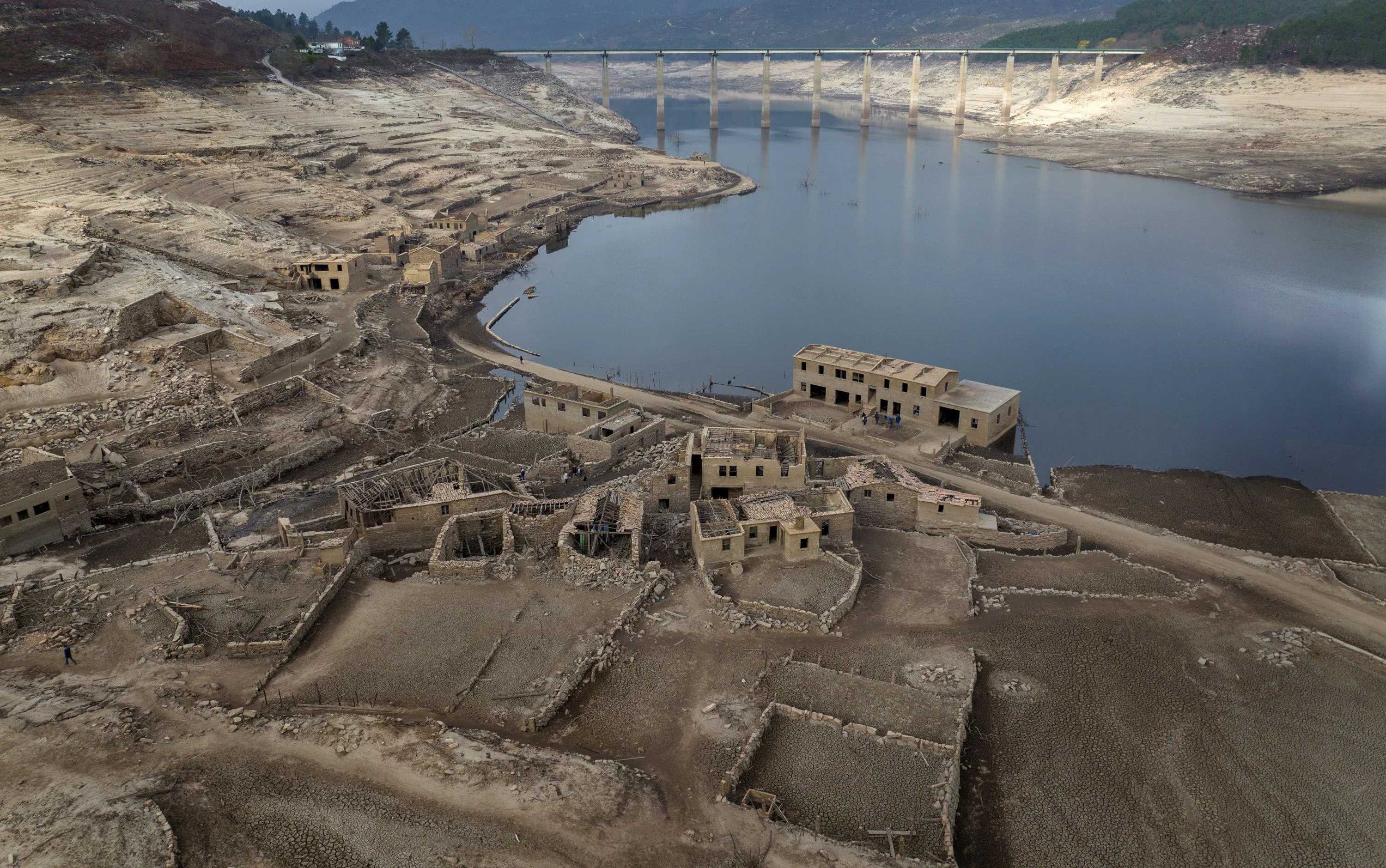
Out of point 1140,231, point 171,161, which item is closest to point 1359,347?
point 1140,231

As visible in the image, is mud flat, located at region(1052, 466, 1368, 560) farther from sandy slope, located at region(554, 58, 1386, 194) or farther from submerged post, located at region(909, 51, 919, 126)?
submerged post, located at region(909, 51, 919, 126)

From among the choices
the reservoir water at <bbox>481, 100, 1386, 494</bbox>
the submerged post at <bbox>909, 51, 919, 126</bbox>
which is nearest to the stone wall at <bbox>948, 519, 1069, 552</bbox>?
the reservoir water at <bbox>481, 100, 1386, 494</bbox>

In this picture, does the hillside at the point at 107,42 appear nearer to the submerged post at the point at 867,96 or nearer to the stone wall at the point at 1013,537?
the stone wall at the point at 1013,537

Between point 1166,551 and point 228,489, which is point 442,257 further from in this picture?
point 1166,551

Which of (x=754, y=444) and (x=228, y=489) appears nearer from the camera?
(x=228, y=489)

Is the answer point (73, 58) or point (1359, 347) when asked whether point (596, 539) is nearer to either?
point (1359, 347)

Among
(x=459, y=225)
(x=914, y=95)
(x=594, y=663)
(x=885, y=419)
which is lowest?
(x=594, y=663)

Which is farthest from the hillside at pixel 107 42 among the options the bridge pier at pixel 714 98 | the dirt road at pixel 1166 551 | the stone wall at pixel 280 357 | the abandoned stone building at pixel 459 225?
the bridge pier at pixel 714 98

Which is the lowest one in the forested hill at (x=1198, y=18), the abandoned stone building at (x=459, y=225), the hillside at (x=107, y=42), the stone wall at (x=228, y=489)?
the stone wall at (x=228, y=489)

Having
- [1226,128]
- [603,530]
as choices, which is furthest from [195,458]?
[1226,128]
